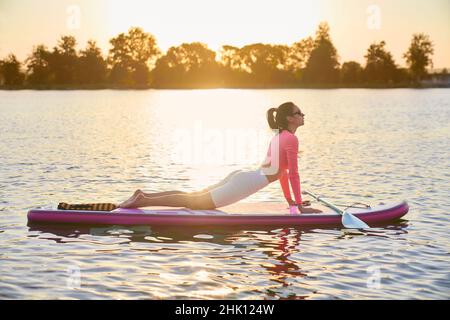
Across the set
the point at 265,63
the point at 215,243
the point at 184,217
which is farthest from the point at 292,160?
the point at 265,63

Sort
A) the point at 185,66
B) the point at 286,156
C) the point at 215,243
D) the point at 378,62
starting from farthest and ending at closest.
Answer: the point at 185,66, the point at 378,62, the point at 286,156, the point at 215,243

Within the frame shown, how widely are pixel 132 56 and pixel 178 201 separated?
144116 mm

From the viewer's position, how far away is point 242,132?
1863 inches

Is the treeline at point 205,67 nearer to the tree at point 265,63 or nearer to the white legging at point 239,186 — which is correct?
the tree at point 265,63

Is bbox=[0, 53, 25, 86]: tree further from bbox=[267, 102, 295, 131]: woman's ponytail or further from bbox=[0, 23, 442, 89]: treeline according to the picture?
bbox=[267, 102, 295, 131]: woman's ponytail

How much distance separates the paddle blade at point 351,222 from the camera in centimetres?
1268

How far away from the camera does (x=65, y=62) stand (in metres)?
141

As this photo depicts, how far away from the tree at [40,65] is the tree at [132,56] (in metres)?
13.8

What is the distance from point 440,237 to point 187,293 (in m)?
5.51

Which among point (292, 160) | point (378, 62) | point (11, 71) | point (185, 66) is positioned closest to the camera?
point (292, 160)

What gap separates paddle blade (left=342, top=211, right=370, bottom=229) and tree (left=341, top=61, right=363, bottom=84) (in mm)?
140601

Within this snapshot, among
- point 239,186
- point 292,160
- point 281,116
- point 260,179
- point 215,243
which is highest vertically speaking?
point 281,116

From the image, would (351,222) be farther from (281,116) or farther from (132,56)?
(132,56)

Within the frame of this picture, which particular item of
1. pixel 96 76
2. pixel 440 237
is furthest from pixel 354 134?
pixel 96 76
